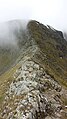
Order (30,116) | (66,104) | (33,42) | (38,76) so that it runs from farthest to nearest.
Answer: (33,42)
(38,76)
(66,104)
(30,116)

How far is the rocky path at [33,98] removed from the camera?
80.5m

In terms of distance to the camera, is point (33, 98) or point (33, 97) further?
point (33, 97)

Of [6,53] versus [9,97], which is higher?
[9,97]

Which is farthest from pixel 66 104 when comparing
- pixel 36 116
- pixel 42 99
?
pixel 36 116

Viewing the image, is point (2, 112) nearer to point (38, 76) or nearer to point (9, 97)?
point (9, 97)

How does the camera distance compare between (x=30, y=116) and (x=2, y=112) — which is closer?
(x=30, y=116)

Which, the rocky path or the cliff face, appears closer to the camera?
the rocky path

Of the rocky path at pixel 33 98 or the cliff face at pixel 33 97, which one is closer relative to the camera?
the rocky path at pixel 33 98

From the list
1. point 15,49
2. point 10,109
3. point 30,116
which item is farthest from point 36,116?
point 15,49

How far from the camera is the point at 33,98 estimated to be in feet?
277

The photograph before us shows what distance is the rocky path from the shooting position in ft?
264

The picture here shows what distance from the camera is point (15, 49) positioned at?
181625mm

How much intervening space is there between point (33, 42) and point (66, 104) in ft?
241

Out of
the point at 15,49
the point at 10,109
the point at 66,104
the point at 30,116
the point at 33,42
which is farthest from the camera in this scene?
the point at 15,49
